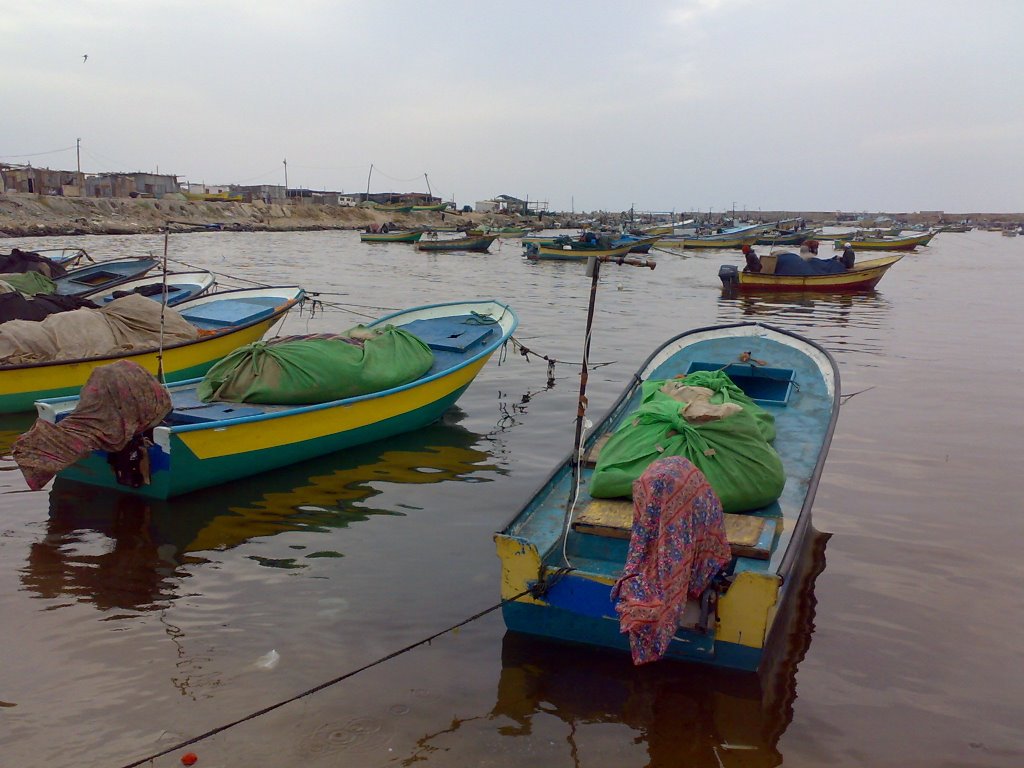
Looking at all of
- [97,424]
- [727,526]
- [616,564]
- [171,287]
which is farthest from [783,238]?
[97,424]

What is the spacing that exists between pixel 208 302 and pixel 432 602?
1068 cm

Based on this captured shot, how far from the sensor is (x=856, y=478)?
28.6 ft

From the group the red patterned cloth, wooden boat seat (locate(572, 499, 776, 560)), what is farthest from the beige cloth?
the red patterned cloth

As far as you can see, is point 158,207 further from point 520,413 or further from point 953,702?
point 953,702

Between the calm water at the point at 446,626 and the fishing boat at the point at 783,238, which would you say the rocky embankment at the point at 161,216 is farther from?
the calm water at the point at 446,626

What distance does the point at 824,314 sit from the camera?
22.4 metres

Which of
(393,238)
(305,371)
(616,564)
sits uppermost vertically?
(393,238)

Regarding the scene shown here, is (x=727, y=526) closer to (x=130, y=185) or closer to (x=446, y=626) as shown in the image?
(x=446, y=626)

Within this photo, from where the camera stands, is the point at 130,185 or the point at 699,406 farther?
the point at 130,185

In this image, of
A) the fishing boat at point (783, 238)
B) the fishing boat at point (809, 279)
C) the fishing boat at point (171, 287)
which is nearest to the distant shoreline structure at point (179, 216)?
the fishing boat at point (783, 238)

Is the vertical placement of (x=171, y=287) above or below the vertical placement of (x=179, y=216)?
below

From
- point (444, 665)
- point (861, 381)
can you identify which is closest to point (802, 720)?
point (444, 665)

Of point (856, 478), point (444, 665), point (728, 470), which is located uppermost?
point (728, 470)

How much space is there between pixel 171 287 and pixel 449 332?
8.07 metres
